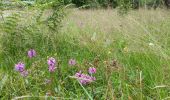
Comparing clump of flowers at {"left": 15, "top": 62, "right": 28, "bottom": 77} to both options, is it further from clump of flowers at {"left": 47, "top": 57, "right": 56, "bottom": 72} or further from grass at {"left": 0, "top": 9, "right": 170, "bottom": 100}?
clump of flowers at {"left": 47, "top": 57, "right": 56, "bottom": 72}

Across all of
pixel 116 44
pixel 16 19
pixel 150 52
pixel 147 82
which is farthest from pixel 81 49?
pixel 147 82

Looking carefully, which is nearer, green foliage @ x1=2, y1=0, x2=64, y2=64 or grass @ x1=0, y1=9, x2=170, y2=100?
grass @ x1=0, y1=9, x2=170, y2=100

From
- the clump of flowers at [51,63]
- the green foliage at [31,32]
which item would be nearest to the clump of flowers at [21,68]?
A: the clump of flowers at [51,63]

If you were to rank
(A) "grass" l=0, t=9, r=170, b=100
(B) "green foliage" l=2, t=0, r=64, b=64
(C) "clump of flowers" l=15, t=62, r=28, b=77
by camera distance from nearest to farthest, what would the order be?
(A) "grass" l=0, t=9, r=170, b=100 → (C) "clump of flowers" l=15, t=62, r=28, b=77 → (B) "green foliage" l=2, t=0, r=64, b=64

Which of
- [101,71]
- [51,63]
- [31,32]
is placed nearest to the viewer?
[51,63]

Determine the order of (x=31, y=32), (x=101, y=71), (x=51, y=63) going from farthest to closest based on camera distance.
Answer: (x=31, y=32) < (x=101, y=71) < (x=51, y=63)

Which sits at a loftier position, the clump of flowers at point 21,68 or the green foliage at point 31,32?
the clump of flowers at point 21,68

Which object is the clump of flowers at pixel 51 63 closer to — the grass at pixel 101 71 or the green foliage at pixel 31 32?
the grass at pixel 101 71

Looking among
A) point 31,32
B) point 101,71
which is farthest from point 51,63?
point 31,32

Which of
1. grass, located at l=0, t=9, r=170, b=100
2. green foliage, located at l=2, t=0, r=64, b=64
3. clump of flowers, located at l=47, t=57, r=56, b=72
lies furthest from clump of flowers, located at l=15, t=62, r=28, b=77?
green foliage, located at l=2, t=0, r=64, b=64

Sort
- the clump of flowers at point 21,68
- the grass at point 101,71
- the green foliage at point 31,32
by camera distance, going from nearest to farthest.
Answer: the grass at point 101,71, the clump of flowers at point 21,68, the green foliage at point 31,32

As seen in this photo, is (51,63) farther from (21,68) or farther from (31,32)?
(31,32)

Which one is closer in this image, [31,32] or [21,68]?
→ [21,68]

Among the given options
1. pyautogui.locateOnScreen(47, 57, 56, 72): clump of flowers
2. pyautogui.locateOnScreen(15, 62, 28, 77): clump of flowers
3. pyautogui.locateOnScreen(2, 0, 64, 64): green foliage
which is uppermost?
pyautogui.locateOnScreen(47, 57, 56, 72): clump of flowers
